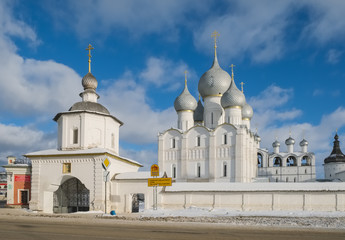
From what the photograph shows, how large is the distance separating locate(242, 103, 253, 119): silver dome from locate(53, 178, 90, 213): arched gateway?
30167 mm

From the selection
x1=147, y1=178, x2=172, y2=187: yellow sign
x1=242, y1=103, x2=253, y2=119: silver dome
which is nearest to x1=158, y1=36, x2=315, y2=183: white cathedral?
x1=242, y1=103, x2=253, y2=119: silver dome

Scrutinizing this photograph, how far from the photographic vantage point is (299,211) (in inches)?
810

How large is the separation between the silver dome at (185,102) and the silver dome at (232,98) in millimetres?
4266

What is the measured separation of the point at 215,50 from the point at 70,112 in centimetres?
2564

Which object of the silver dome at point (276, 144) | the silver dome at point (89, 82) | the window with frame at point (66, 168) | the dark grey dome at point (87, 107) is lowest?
the window with frame at point (66, 168)

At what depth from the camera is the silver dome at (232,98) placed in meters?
40.7

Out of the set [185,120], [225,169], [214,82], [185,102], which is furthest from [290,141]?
[225,169]

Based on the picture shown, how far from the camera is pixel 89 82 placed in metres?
27.0

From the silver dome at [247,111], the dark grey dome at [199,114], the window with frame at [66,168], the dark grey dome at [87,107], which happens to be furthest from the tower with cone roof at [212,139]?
the window with frame at [66,168]

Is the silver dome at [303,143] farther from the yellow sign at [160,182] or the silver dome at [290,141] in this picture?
the yellow sign at [160,182]

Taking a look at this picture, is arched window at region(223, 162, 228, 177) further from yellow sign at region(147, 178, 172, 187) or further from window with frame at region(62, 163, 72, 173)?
window with frame at region(62, 163, 72, 173)

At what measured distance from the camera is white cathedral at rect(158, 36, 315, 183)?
127 feet

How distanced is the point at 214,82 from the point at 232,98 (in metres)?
3.70

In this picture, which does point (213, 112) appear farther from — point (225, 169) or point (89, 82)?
point (89, 82)
